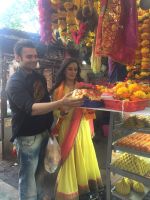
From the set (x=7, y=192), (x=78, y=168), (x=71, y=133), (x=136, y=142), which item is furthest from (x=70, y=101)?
(x=7, y=192)

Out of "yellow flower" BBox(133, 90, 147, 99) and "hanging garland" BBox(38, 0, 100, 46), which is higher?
"hanging garland" BBox(38, 0, 100, 46)

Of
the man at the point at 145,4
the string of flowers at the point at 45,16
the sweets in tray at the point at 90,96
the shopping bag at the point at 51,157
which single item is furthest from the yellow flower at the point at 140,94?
the string of flowers at the point at 45,16

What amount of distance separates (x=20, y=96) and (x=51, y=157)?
A: 0.84 metres

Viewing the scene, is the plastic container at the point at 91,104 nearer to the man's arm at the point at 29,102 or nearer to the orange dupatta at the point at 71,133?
the man's arm at the point at 29,102

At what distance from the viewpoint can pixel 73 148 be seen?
3.36m

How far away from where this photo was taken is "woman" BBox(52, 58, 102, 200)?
130 inches

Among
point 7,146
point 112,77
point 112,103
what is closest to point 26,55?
point 112,103

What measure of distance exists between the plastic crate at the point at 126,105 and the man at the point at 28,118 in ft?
2.07

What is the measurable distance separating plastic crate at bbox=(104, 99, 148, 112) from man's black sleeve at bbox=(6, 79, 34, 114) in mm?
746

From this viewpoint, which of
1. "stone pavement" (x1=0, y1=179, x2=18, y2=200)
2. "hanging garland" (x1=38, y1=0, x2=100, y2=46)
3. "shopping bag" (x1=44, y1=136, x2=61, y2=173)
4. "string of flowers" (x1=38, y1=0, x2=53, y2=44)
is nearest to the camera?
"hanging garland" (x1=38, y1=0, x2=100, y2=46)

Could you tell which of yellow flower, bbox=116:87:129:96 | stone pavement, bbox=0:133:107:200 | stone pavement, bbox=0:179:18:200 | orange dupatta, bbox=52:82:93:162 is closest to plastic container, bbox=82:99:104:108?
yellow flower, bbox=116:87:129:96

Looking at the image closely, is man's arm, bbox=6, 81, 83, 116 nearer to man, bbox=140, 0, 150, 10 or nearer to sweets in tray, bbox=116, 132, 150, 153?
Answer: sweets in tray, bbox=116, 132, 150, 153

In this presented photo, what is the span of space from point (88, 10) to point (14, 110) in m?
1.32

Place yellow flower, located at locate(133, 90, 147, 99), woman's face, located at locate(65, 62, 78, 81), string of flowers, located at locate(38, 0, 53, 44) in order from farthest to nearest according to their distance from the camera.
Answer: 1. woman's face, located at locate(65, 62, 78, 81)
2. string of flowers, located at locate(38, 0, 53, 44)
3. yellow flower, located at locate(133, 90, 147, 99)
